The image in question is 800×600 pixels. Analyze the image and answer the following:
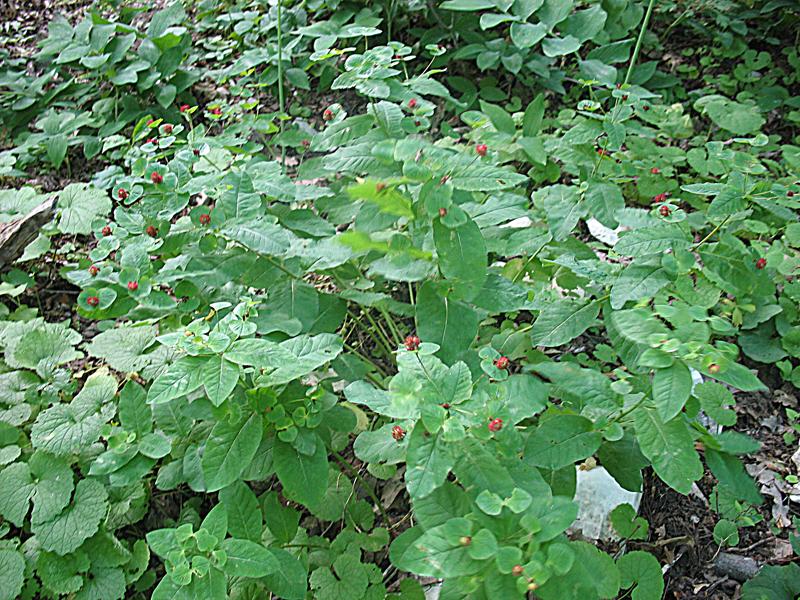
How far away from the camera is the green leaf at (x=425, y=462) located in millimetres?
1127

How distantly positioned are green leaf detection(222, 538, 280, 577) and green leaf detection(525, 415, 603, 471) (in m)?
0.54

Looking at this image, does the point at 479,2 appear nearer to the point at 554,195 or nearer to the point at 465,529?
the point at 554,195

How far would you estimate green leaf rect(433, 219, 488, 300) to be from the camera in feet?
4.50

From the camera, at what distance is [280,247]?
153 cm

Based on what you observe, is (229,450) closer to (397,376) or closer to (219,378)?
(219,378)

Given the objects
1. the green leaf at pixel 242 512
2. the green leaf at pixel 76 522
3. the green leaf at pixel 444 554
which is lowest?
the green leaf at pixel 76 522

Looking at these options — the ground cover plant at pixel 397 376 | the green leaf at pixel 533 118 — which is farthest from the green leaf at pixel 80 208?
the green leaf at pixel 533 118

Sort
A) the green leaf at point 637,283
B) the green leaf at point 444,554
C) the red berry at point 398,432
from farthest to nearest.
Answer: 1. the green leaf at point 637,283
2. the red berry at point 398,432
3. the green leaf at point 444,554

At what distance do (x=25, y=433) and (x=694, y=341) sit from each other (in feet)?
5.61

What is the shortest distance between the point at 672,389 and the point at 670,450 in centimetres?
13

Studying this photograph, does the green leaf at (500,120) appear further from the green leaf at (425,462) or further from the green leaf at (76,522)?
the green leaf at (76,522)

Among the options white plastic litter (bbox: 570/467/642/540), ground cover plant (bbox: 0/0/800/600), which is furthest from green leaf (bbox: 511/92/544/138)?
white plastic litter (bbox: 570/467/642/540)

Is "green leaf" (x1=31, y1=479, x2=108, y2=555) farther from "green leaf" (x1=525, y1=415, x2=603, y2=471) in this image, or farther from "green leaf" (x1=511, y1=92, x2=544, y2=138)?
"green leaf" (x1=511, y1=92, x2=544, y2=138)

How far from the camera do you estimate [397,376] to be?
4.03 feet
